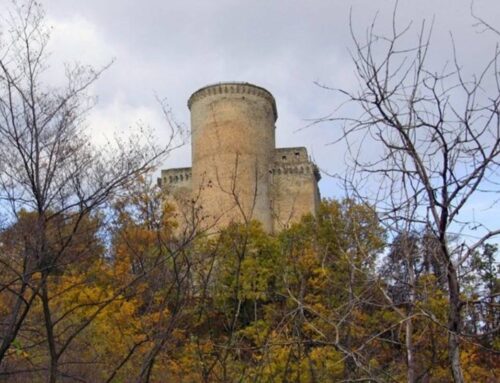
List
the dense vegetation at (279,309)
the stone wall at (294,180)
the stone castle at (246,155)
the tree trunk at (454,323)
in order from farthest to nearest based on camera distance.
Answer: the stone wall at (294,180) < the stone castle at (246,155) < the dense vegetation at (279,309) < the tree trunk at (454,323)

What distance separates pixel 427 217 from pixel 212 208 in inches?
1063

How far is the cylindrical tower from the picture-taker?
30031 millimetres

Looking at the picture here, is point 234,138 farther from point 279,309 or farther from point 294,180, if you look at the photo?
point 279,309

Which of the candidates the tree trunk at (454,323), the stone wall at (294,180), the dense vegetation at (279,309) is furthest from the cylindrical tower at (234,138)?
the tree trunk at (454,323)

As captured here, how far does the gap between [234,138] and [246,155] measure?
1.04 metres

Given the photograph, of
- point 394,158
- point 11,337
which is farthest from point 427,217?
point 11,337

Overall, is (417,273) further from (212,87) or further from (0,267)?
(212,87)

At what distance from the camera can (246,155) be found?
30.5 metres

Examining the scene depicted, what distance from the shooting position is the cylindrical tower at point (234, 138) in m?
30.0

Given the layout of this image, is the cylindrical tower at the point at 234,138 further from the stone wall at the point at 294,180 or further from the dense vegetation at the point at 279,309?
the dense vegetation at the point at 279,309

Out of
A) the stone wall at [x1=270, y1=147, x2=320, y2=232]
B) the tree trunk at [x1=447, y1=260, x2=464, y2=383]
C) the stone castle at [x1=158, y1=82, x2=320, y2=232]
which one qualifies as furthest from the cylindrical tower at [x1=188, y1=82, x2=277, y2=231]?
the tree trunk at [x1=447, y1=260, x2=464, y2=383]

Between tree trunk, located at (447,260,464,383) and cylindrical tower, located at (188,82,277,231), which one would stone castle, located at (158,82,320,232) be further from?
tree trunk, located at (447,260,464,383)

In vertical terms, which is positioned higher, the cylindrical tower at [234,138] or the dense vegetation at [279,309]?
the cylindrical tower at [234,138]

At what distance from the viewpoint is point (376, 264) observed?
14.2 feet
